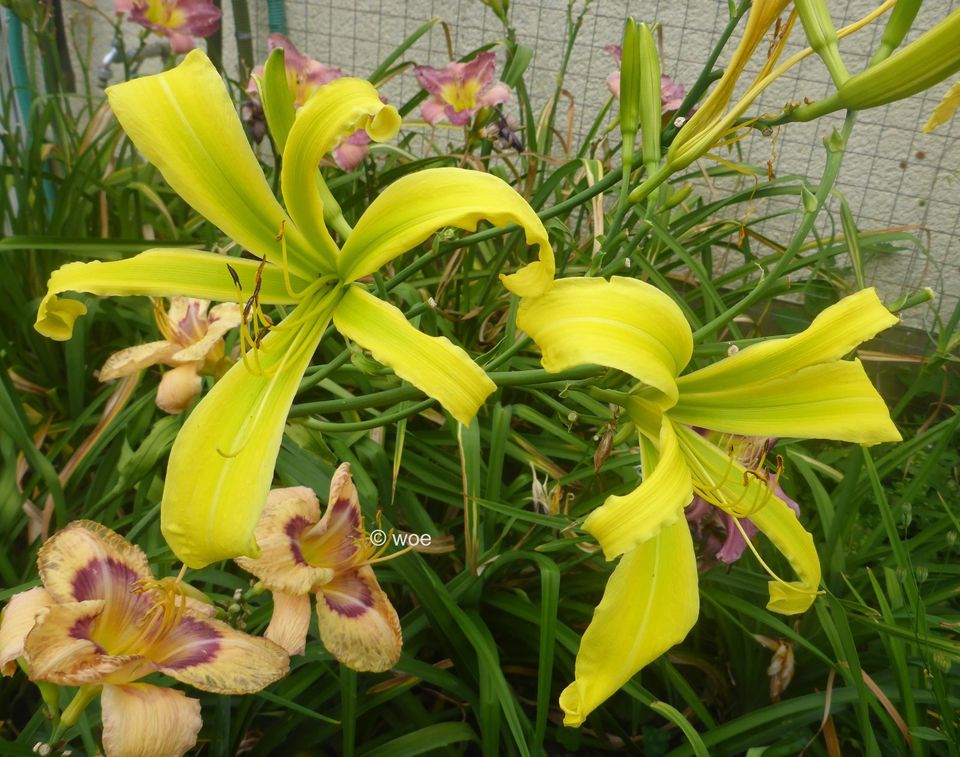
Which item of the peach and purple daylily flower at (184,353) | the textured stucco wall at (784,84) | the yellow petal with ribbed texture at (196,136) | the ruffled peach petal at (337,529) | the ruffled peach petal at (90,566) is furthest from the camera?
the textured stucco wall at (784,84)

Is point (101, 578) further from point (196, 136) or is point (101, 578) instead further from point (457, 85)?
point (457, 85)

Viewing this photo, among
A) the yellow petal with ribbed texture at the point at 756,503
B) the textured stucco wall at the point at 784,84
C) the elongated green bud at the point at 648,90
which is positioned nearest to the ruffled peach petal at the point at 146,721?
the yellow petal with ribbed texture at the point at 756,503

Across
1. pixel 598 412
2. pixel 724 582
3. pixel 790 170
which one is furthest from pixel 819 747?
pixel 790 170

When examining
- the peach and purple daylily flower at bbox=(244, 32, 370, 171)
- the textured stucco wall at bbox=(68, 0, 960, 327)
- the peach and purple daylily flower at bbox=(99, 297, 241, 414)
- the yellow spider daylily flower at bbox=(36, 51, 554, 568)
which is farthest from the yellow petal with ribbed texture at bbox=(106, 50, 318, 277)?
the textured stucco wall at bbox=(68, 0, 960, 327)

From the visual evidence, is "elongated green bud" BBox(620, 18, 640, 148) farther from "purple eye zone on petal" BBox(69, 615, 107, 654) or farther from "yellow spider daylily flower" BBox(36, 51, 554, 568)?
"purple eye zone on petal" BBox(69, 615, 107, 654)

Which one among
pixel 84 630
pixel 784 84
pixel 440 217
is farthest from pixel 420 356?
pixel 784 84

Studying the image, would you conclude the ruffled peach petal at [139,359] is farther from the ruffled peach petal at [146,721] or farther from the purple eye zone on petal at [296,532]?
the ruffled peach petal at [146,721]

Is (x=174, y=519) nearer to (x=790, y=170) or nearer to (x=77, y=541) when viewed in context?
(x=77, y=541)
